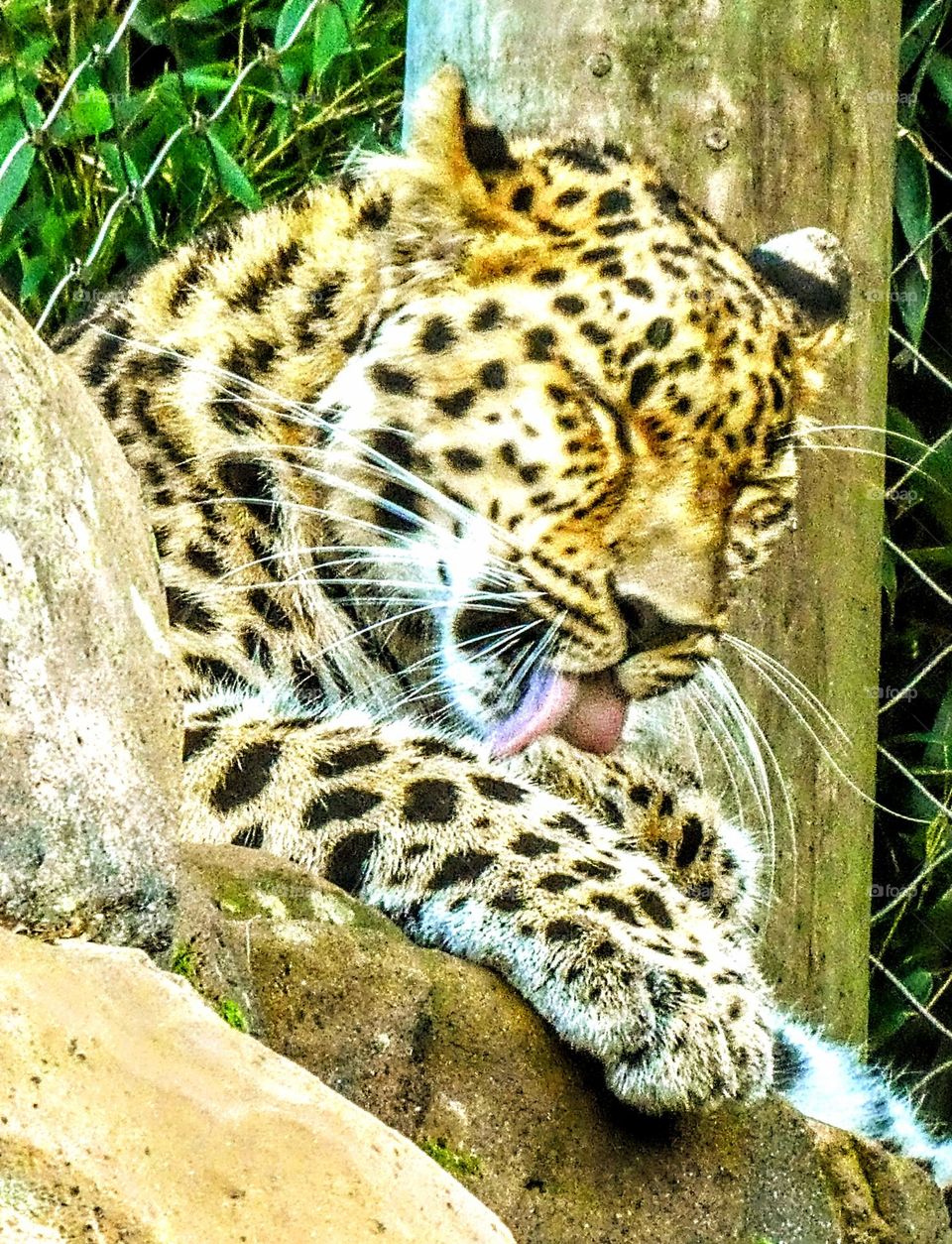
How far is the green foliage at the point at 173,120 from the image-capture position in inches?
Answer: 141

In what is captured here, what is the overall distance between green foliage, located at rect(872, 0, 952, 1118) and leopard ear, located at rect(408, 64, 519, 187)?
1.46 metres

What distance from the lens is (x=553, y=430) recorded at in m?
2.72

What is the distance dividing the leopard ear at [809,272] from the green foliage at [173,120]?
35.1 inches

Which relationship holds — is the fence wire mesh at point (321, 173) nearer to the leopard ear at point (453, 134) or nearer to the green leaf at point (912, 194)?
the green leaf at point (912, 194)

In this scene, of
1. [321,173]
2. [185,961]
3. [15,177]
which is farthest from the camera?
[321,173]


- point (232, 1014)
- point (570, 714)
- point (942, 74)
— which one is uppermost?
point (942, 74)

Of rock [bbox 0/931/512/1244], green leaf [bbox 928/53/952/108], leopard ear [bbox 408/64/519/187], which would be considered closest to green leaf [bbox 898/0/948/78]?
green leaf [bbox 928/53/952/108]

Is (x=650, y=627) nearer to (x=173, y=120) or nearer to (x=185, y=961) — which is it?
(x=185, y=961)

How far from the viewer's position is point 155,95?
3863 mm

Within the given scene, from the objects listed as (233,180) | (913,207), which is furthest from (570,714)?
(913,207)

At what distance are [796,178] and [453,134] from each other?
24.7 inches

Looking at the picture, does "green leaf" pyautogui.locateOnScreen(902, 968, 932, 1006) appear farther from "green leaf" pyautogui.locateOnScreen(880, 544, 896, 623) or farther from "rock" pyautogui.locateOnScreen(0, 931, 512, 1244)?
"rock" pyautogui.locateOnScreen(0, 931, 512, 1244)

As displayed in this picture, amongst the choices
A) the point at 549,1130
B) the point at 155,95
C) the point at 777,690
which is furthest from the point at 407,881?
the point at 155,95

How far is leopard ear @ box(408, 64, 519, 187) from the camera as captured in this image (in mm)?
2754
